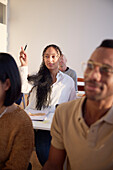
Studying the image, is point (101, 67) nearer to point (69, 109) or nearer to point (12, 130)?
point (69, 109)

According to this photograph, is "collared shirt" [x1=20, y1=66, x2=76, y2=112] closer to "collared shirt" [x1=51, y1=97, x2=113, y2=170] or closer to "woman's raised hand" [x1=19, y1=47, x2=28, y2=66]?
"woman's raised hand" [x1=19, y1=47, x2=28, y2=66]

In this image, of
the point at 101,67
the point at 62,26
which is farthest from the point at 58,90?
the point at 62,26

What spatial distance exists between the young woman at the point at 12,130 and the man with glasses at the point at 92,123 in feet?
0.57

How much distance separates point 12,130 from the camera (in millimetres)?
1208

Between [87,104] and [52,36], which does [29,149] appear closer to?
[87,104]

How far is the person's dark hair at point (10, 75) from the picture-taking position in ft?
3.89

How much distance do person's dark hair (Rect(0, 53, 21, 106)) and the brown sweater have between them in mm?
121

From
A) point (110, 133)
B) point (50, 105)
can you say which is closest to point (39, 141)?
point (50, 105)

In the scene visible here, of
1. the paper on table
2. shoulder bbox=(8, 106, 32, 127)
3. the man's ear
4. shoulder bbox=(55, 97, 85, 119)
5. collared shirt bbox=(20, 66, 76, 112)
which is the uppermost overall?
the man's ear

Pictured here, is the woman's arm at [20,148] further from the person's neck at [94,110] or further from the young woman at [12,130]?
the person's neck at [94,110]

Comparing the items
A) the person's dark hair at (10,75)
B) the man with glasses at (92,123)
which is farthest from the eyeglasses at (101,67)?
the person's dark hair at (10,75)

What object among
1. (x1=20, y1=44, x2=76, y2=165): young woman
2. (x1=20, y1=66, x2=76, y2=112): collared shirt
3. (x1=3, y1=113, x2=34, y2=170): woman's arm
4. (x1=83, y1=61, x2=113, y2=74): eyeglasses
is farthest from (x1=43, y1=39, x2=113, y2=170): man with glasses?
(x1=20, y1=66, x2=76, y2=112): collared shirt

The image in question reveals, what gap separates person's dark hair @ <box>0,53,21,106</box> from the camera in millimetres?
1186

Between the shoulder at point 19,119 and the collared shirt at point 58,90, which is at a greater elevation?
the shoulder at point 19,119
